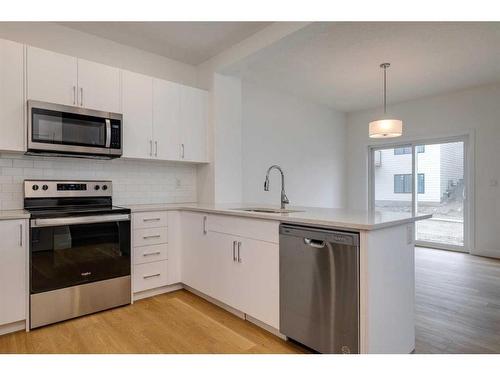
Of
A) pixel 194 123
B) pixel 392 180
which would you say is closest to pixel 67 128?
pixel 194 123

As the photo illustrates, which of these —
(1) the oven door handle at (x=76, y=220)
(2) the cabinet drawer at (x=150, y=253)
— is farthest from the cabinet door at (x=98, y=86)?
(2) the cabinet drawer at (x=150, y=253)

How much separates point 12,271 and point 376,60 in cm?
405

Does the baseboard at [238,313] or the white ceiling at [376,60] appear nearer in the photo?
the baseboard at [238,313]

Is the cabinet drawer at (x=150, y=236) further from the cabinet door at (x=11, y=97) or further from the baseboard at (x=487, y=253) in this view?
the baseboard at (x=487, y=253)

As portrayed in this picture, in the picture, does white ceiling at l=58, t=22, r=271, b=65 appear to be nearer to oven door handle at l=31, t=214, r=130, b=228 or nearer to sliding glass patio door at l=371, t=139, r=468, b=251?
oven door handle at l=31, t=214, r=130, b=228

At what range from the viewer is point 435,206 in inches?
204

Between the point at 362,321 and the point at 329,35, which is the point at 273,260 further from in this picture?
the point at 329,35

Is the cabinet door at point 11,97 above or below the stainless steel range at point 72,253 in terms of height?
above

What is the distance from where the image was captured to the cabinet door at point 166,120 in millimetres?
3141

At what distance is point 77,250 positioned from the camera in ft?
7.95

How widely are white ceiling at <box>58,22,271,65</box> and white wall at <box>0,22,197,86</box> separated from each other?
69 mm

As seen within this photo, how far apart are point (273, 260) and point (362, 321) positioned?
686 mm

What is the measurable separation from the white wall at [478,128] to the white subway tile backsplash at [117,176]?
3.97 meters
